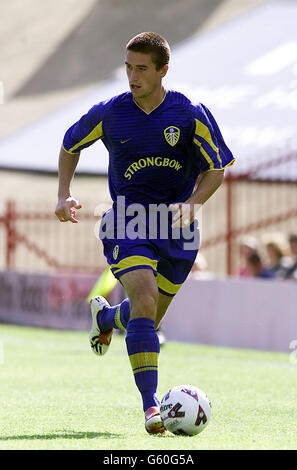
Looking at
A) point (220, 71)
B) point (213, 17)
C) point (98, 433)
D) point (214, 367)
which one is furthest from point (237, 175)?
point (213, 17)

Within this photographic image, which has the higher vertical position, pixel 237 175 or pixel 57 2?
pixel 57 2

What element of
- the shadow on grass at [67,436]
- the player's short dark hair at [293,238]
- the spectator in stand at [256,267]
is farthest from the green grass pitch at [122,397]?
the player's short dark hair at [293,238]

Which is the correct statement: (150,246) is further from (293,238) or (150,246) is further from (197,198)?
(293,238)

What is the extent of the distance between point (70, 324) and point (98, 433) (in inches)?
414

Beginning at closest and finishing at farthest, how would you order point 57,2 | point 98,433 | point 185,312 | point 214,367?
point 98,433
point 214,367
point 185,312
point 57,2

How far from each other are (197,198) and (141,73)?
2.54ft

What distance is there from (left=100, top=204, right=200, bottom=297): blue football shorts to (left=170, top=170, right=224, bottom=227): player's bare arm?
223 millimetres

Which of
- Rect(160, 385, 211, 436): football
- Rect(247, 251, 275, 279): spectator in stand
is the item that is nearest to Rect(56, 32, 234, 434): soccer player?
Rect(160, 385, 211, 436): football

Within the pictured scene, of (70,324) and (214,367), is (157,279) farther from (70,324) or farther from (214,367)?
(70,324)

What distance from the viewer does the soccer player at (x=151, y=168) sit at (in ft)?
19.3

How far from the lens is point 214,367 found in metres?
10.2

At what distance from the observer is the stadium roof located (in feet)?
52.2

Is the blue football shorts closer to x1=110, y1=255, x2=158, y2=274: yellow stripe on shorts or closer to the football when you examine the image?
x1=110, y1=255, x2=158, y2=274: yellow stripe on shorts

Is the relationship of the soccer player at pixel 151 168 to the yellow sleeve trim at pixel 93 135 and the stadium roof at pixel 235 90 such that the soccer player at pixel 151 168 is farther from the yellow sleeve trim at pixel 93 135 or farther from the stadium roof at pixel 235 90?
the stadium roof at pixel 235 90
